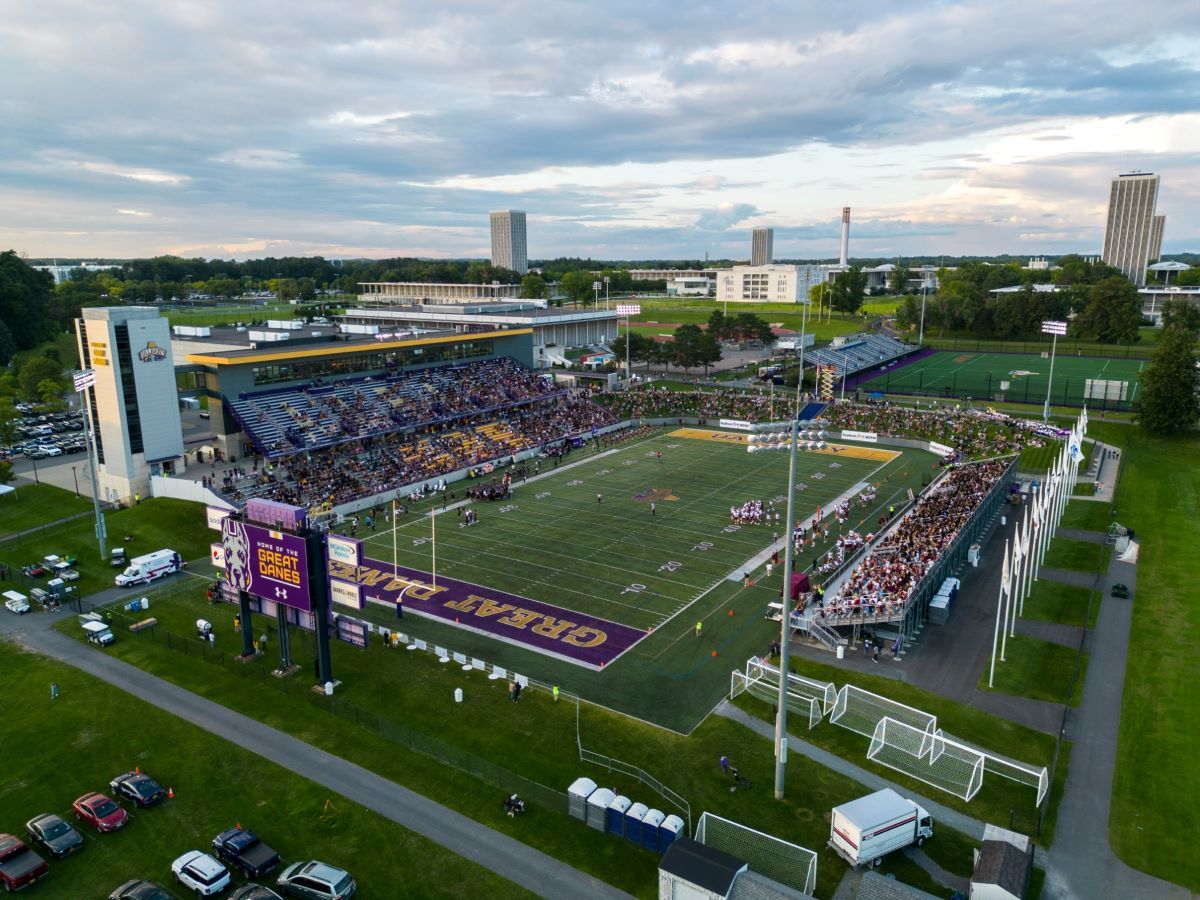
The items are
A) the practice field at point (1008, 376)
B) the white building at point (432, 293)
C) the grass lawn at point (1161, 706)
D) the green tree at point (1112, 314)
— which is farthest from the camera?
the white building at point (432, 293)

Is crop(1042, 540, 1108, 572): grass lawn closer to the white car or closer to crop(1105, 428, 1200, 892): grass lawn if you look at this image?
crop(1105, 428, 1200, 892): grass lawn

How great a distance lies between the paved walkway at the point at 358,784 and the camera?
19281mm

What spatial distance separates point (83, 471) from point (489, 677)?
→ 43352 mm

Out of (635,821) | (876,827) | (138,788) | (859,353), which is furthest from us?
(859,353)

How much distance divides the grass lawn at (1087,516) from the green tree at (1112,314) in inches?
3421

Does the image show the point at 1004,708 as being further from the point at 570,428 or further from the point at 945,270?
the point at 945,270

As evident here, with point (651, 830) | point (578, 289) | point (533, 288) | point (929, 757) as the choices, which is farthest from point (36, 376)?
point (578, 289)

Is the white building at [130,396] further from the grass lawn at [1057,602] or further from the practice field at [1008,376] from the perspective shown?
the practice field at [1008,376]

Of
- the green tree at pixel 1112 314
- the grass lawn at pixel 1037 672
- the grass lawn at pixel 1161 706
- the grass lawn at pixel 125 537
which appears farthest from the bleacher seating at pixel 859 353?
the grass lawn at pixel 125 537

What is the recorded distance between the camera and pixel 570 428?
70125mm

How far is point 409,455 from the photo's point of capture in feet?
190

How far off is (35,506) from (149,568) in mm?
18532

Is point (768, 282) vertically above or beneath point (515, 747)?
above

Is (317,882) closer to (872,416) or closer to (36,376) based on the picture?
(872,416)
